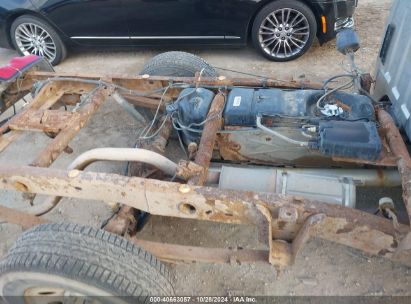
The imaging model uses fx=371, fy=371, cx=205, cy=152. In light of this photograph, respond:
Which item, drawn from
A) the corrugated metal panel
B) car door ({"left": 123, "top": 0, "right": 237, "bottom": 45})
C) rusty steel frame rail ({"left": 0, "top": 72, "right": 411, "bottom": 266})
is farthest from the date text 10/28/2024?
car door ({"left": 123, "top": 0, "right": 237, "bottom": 45})

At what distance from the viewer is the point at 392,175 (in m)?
2.75

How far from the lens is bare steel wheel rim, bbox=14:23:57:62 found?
5945 mm

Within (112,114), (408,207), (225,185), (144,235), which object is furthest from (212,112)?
(112,114)

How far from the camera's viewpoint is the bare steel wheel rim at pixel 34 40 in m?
5.95

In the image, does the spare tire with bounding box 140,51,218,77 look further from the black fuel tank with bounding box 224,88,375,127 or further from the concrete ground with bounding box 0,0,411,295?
the black fuel tank with bounding box 224,88,375,127

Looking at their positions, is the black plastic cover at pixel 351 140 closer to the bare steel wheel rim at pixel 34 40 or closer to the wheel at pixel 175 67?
the wheel at pixel 175 67

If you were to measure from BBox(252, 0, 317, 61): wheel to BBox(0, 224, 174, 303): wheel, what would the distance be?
422 cm

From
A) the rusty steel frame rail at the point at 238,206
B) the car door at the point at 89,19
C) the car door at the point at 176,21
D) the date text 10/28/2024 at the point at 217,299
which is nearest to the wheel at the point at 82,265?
the rusty steel frame rail at the point at 238,206

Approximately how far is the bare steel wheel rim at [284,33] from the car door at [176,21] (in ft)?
2.09

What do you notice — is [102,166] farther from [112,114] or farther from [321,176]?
[321,176]

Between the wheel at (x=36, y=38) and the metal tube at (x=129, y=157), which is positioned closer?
the metal tube at (x=129, y=157)

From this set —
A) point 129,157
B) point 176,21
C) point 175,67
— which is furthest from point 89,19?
point 129,157

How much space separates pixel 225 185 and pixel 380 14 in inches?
249

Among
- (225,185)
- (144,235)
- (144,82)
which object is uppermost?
(144,82)
